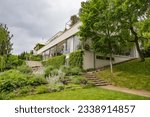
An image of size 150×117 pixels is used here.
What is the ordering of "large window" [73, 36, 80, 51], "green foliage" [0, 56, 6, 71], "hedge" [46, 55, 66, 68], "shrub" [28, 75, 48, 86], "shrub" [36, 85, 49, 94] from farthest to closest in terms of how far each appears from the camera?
"green foliage" [0, 56, 6, 71] < "hedge" [46, 55, 66, 68] < "large window" [73, 36, 80, 51] < "shrub" [28, 75, 48, 86] < "shrub" [36, 85, 49, 94]

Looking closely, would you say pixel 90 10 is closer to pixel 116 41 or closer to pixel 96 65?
pixel 116 41

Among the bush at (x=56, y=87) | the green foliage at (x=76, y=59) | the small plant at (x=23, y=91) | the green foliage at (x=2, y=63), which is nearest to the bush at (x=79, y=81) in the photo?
the bush at (x=56, y=87)

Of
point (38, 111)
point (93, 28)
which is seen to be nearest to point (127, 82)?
point (93, 28)

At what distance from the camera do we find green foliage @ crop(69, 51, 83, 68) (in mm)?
27984

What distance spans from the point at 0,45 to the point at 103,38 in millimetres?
19050

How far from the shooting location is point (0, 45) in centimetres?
3838

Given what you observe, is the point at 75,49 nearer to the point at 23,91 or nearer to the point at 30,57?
the point at 23,91

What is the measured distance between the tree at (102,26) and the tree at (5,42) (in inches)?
635

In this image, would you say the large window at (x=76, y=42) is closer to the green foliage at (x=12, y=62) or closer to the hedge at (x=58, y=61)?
the hedge at (x=58, y=61)

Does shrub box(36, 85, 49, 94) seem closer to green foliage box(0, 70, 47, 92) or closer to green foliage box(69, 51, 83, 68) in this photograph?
green foliage box(0, 70, 47, 92)

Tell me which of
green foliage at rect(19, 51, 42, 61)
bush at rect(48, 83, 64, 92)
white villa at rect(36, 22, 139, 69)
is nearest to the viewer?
bush at rect(48, 83, 64, 92)

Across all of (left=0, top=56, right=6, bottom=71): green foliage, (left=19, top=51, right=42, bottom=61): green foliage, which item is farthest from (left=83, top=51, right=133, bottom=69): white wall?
(left=19, top=51, right=42, bottom=61): green foliage

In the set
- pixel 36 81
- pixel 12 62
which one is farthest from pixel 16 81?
pixel 12 62

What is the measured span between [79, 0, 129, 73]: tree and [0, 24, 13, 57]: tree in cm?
1614
